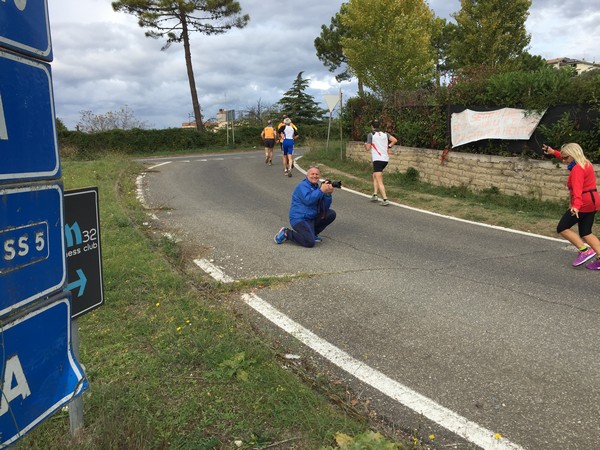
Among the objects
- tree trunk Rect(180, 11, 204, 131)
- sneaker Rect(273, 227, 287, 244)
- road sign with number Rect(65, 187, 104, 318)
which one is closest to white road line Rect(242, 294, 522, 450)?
road sign with number Rect(65, 187, 104, 318)

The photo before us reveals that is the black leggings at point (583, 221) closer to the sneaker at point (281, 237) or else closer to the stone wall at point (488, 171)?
the stone wall at point (488, 171)

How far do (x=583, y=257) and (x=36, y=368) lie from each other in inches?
241

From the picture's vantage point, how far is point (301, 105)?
41.2 metres

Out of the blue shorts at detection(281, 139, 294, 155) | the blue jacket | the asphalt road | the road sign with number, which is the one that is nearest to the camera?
the road sign with number

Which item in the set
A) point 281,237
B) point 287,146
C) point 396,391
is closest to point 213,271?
point 281,237

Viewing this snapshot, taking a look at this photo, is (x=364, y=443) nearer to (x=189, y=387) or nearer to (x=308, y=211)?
(x=189, y=387)

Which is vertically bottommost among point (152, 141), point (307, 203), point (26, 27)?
point (307, 203)

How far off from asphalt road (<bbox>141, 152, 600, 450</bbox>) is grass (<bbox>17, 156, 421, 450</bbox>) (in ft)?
1.35

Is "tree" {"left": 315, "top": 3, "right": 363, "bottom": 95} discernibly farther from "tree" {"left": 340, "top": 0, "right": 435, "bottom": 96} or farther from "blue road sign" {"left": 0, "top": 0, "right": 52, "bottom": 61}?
"blue road sign" {"left": 0, "top": 0, "right": 52, "bottom": 61}

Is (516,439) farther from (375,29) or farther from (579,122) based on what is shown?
(375,29)

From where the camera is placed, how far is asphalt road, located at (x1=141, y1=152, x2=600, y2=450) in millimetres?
2854

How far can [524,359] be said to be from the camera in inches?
136

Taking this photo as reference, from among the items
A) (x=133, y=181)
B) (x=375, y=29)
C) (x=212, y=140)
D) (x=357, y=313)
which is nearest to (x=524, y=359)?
(x=357, y=313)

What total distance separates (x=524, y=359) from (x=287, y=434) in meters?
1.99
